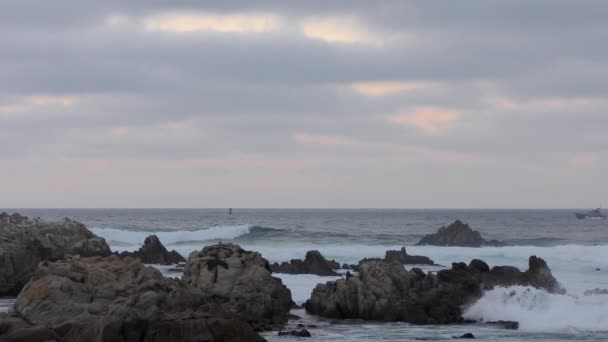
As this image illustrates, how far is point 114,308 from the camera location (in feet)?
Answer: 77.8

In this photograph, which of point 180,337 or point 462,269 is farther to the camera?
point 462,269

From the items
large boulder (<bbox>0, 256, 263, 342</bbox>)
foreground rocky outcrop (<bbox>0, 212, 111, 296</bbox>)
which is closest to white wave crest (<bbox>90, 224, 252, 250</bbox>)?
foreground rocky outcrop (<bbox>0, 212, 111, 296</bbox>)

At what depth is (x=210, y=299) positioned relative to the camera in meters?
29.8

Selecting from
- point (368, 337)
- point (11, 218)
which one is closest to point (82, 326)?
point (368, 337)

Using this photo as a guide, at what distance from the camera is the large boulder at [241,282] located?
30.2 meters

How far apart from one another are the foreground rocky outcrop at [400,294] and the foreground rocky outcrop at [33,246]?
1274 centimetres

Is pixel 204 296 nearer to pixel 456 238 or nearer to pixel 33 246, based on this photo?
pixel 33 246

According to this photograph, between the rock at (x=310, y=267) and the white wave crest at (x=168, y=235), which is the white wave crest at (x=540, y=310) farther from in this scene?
the white wave crest at (x=168, y=235)

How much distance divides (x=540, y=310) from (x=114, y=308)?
14.7 m

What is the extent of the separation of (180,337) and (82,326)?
2.39 metres

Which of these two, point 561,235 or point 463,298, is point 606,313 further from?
point 561,235

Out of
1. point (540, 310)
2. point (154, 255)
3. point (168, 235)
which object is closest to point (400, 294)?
point (540, 310)

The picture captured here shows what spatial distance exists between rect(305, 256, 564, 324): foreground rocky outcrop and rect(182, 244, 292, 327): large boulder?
1.67 meters

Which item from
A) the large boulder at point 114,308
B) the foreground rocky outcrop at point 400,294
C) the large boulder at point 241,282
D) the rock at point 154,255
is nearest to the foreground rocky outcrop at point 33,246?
the rock at point 154,255
